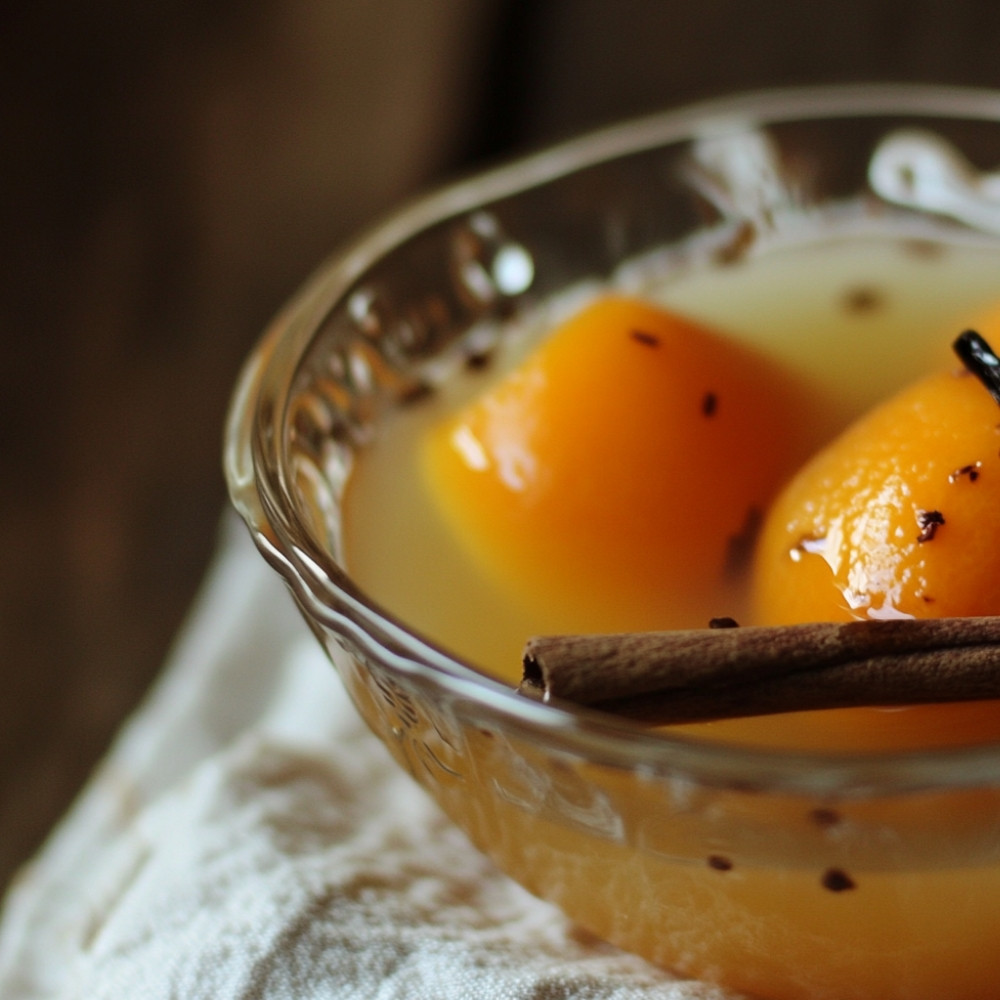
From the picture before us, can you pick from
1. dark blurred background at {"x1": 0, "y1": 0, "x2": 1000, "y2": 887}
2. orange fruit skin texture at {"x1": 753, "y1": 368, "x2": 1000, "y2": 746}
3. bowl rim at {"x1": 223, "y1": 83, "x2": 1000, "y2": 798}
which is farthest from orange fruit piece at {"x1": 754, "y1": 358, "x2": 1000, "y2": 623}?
dark blurred background at {"x1": 0, "y1": 0, "x2": 1000, "y2": 887}

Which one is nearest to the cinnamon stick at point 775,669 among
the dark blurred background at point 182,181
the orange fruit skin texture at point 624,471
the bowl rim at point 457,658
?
the bowl rim at point 457,658

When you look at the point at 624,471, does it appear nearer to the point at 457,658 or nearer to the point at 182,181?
the point at 457,658

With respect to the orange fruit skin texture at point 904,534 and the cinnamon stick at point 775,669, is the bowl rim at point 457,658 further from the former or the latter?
the orange fruit skin texture at point 904,534

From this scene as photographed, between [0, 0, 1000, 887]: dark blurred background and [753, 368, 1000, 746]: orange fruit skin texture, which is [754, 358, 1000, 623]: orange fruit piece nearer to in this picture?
[753, 368, 1000, 746]: orange fruit skin texture

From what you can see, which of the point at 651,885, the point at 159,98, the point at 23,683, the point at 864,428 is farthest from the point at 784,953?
the point at 159,98

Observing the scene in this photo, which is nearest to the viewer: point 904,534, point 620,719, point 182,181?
point 620,719

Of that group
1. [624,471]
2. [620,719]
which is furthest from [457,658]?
[624,471]
